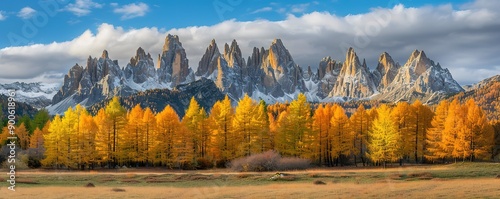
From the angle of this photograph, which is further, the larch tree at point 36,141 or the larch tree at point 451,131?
the larch tree at point 36,141

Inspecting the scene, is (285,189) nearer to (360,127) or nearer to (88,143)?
(360,127)

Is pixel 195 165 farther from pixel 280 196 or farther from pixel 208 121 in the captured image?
pixel 280 196

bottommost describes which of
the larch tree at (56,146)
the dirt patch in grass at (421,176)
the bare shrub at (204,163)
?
the bare shrub at (204,163)

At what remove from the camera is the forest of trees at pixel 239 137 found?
7000cm

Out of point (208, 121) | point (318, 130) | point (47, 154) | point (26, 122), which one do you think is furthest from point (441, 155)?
point (26, 122)

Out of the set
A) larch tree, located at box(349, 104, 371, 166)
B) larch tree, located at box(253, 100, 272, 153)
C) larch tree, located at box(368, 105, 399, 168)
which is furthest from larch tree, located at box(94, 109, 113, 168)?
larch tree, located at box(368, 105, 399, 168)

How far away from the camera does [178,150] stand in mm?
70875

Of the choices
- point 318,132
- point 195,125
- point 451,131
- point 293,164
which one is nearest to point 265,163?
point 293,164

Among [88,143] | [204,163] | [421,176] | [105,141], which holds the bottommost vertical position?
[204,163]

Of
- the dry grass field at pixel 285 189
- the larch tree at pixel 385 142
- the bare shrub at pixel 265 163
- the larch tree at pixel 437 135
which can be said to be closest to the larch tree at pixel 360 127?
the larch tree at pixel 385 142

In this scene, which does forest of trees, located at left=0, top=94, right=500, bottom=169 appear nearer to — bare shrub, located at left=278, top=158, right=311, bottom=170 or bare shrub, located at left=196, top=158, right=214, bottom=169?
bare shrub, located at left=196, top=158, right=214, bottom=169

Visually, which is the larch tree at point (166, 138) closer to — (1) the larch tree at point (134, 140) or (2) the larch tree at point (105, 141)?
(1) the larch tree at point (134, 140)

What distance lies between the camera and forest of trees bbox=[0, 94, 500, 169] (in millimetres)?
70000

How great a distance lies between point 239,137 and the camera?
71125 mm
